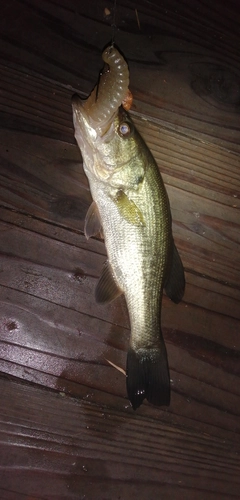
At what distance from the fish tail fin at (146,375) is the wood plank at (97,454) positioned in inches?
8.9

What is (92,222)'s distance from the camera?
1.93 m

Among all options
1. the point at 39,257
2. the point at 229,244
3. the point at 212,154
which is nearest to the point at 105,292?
the point at 39,257

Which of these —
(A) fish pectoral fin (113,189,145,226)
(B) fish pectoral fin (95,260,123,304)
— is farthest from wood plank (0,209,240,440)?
(A) fish pectoral fin (113,189,145,226)

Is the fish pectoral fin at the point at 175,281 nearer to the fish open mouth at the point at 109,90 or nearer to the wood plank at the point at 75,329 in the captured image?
the wood plank at the point at 75,329

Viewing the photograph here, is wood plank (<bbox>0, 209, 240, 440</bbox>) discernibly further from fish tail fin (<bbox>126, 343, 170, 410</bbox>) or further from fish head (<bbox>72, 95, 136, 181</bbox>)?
fish head (<bbox>72, 95, 136, 181</bbox>)

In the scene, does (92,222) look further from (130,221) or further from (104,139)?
(104,139)

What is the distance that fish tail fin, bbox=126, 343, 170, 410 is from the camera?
1947 millimetres

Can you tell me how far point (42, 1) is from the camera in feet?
6.66

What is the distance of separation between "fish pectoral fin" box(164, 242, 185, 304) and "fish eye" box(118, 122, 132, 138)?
1.88ft

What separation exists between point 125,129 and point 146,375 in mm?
1134

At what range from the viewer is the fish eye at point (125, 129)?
1769mm

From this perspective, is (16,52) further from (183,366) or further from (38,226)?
(183,366)

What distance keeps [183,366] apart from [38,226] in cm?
105

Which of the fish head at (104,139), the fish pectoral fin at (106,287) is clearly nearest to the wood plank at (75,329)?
the fish pectoral fin at (106,287)
